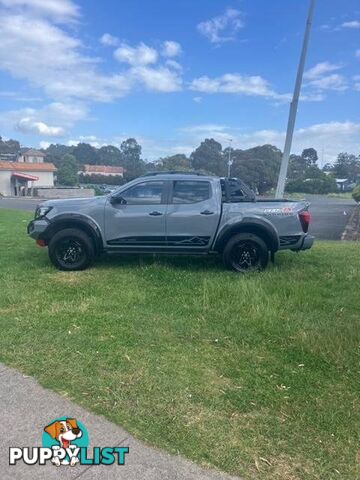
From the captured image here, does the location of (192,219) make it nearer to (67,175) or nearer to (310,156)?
(67,175)

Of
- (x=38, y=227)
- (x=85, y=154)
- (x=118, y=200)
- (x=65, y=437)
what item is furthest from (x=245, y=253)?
(x=85, y=154)

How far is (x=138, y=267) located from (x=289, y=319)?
3.26 meters

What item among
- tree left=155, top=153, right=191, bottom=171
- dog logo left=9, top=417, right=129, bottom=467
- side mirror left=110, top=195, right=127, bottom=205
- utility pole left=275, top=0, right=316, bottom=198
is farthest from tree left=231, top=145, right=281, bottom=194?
dog logo left=9, top=417, right=129, bottom=467

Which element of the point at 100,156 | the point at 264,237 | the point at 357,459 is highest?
the point at 100,156

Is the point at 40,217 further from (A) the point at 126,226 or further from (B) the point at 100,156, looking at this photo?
(B) the point at 100,156

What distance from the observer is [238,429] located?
2.82m

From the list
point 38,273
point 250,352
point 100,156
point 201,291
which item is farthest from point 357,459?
point 100,156

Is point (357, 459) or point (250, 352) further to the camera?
point (250, 352)

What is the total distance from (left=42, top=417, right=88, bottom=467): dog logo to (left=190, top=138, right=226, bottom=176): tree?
58167 millimetres

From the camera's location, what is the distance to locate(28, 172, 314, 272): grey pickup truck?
701 cm

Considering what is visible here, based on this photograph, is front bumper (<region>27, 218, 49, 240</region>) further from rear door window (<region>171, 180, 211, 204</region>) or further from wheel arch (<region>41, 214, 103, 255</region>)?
rear door window (<region>171, 180, 211, 204</region>)

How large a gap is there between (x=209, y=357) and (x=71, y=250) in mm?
3983

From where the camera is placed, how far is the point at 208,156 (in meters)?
67.1

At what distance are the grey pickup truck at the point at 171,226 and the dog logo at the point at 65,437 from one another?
4.36 metres
